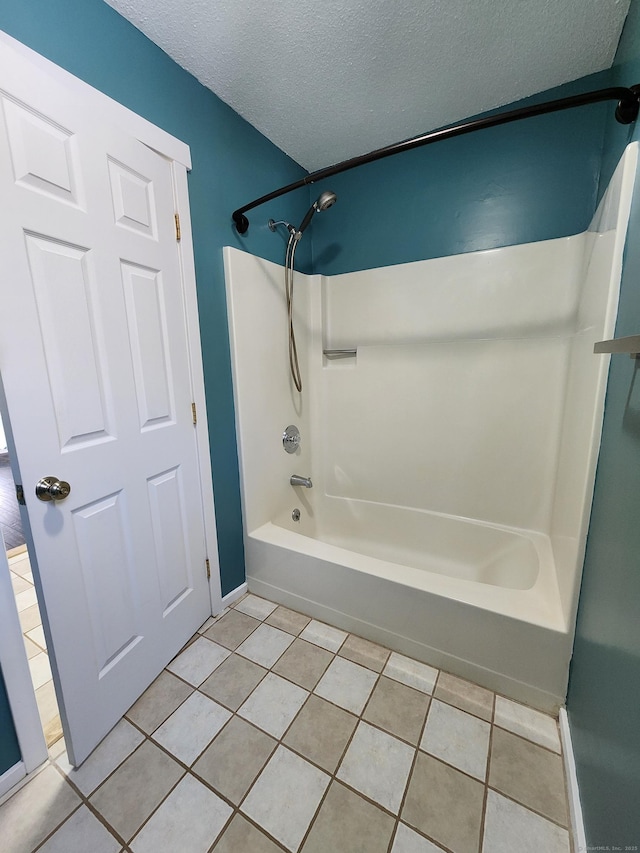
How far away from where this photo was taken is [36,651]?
1536mm

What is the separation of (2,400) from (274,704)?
4.49ft

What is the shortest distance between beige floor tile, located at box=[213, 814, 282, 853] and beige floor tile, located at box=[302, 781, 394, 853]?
10 centimetres

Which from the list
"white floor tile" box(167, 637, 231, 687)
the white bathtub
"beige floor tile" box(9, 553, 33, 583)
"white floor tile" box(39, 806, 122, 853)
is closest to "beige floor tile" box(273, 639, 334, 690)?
the white bathtub

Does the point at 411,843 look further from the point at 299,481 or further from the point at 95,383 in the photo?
the point at 95,383

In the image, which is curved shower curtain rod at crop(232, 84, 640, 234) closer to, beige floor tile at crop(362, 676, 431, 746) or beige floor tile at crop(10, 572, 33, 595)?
beige floor tile at crop(362, 676, 431, 746)

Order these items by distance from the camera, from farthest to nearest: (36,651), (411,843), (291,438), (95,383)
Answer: (291,438), (36,651), (95,383), (411,843)

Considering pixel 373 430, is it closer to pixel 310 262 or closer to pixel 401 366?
pixel 401 366

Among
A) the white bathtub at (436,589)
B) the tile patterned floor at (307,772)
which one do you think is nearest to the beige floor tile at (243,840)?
the tile patterned floor at (307,772)

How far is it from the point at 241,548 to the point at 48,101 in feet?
6.13

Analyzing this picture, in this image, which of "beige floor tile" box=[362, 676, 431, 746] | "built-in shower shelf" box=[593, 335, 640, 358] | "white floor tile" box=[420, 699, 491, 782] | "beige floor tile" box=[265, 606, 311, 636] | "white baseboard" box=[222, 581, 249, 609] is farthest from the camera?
"white baseboard" box=[222, 581, 249, 609]

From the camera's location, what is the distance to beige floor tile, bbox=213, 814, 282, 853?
0.86 meters

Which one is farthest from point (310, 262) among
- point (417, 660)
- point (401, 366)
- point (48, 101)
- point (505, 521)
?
point (417, 660)

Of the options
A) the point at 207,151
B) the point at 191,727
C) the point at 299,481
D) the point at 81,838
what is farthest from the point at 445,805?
the point at 207,151

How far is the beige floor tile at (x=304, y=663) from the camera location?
134cm
